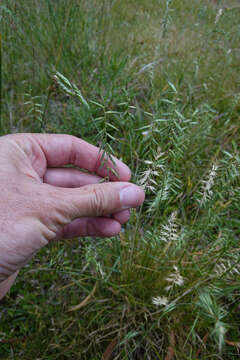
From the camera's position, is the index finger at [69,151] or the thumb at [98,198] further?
the index finger at [69,151]

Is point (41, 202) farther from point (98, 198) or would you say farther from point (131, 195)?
point (131, 195)

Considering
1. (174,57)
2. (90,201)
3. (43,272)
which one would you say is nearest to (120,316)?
(43,272)

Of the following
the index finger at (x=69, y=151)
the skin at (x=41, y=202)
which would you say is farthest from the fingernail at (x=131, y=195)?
the index finger at (x=69, y=151)

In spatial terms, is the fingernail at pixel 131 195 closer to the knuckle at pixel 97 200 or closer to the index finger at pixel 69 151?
the knuckle at pixel 97 200

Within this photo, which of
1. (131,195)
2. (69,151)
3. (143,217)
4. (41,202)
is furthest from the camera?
(143,217)

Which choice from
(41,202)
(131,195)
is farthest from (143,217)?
(41,202)

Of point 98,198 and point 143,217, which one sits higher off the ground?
point 98,198

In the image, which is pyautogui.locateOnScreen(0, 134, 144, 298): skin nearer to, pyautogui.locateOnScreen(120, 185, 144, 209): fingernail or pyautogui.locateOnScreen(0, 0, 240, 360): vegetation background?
pyautogui.locateOnScreen(120, 185, 144, 209): fingernail
